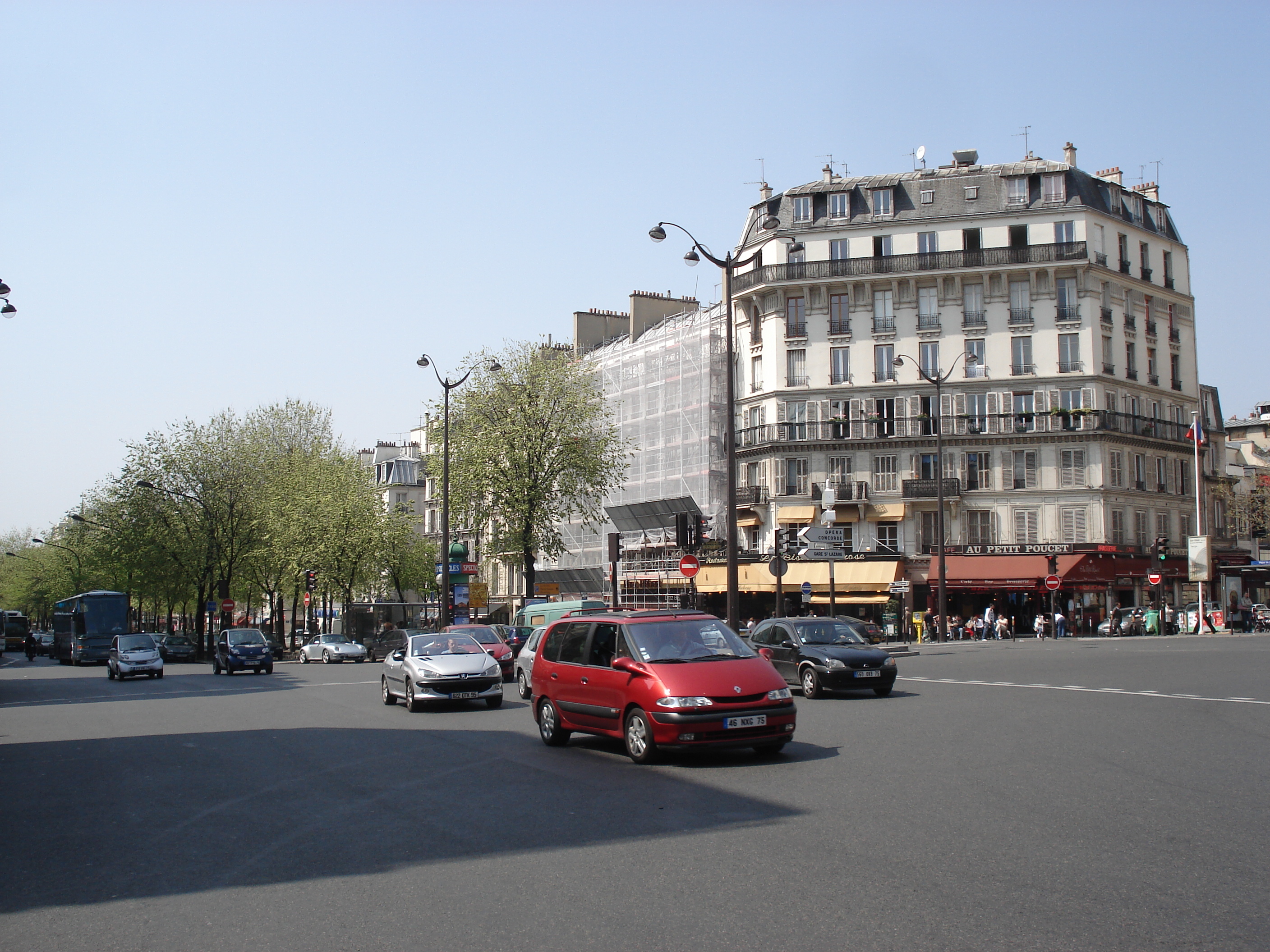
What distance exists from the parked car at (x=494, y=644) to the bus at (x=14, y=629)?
258ft

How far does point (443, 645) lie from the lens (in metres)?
20.3

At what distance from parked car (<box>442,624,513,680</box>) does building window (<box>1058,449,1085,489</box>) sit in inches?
1492

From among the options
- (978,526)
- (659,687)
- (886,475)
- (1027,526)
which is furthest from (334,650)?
(659,687)

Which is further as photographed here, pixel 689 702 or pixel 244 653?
pixel 244 653

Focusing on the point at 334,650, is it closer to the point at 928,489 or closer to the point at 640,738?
the point at 928,489

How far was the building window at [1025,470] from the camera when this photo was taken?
56906 mm

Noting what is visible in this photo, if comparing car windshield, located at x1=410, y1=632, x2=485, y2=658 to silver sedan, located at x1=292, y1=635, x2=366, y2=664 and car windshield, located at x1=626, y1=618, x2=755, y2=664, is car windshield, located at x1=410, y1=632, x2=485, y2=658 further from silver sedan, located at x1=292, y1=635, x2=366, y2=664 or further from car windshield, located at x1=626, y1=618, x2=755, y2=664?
silver sedan, located at x1=292, y1=635, x2=366, y2=664

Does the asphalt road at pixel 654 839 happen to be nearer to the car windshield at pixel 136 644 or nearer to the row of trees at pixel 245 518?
the car windshield at pixel 136 644

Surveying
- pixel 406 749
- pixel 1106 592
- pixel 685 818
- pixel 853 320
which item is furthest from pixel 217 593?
pixel 685 818

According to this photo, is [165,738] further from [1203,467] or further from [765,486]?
[1203,467]

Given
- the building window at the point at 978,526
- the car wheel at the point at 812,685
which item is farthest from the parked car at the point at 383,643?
the building window at the point at 978,526

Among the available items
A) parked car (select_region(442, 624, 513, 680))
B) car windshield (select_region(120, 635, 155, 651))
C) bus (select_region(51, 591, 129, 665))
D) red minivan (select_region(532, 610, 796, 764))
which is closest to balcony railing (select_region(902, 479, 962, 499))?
parked car (select_region(442, 624, 513, 680))

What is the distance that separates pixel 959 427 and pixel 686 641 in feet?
157

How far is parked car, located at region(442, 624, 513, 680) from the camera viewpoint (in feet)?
84.6
